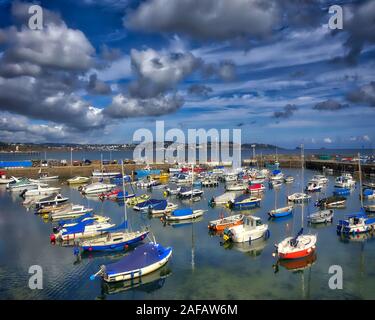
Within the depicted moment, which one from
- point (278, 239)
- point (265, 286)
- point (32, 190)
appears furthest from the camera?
point (32, 190)

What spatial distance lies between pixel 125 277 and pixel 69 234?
11.9m

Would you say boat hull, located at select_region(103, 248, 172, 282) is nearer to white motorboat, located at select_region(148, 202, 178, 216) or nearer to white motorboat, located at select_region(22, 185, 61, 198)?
white motorboat, located at select_region(148, 202, 178, 216)

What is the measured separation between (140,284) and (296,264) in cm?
1143

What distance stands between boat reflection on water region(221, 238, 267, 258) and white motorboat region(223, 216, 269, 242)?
1.15 feet

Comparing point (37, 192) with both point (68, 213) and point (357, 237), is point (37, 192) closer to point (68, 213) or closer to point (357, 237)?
point (68, 213)

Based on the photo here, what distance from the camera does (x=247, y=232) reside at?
99.7ft

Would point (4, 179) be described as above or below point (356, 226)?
above

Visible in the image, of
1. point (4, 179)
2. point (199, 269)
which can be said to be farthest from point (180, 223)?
point (4, 179)

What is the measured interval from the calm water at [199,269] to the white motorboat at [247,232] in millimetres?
754

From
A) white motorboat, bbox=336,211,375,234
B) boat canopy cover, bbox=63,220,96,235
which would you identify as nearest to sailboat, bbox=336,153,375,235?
white motorboat, bbox=336,211,375,234
